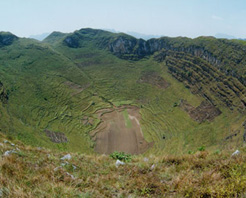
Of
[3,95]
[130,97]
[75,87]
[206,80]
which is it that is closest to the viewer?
[3,95]

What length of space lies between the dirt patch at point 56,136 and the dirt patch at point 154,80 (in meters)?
43.0

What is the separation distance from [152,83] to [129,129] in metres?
29.3

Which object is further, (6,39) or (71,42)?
(71,42)

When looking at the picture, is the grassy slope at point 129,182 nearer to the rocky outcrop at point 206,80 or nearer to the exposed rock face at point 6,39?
the rocky outcrop at point 206,80

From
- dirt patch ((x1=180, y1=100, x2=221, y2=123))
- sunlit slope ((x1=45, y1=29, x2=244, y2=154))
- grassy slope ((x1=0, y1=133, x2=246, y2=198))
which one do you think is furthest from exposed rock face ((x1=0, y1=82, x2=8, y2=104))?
dirt patch ((x1=180, y1=100, x2=221, y2=123))

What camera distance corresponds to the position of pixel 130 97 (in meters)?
66.4

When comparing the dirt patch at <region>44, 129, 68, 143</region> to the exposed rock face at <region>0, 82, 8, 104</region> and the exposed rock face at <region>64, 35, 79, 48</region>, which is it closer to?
the exposed rock face at <region>0, 82, 8, 104</region>

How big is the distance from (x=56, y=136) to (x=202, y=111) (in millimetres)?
41583

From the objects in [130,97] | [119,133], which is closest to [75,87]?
[130,97]

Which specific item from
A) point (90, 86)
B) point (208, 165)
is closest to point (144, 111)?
point (90, 86)

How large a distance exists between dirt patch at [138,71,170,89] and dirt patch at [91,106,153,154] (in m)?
16.5

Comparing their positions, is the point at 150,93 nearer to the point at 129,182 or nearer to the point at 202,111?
the point at 202,111

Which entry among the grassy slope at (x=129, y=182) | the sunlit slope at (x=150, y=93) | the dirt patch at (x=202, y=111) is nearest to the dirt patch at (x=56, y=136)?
A: the sunlit slope at (x=150, y=93)

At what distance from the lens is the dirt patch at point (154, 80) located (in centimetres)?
6681
